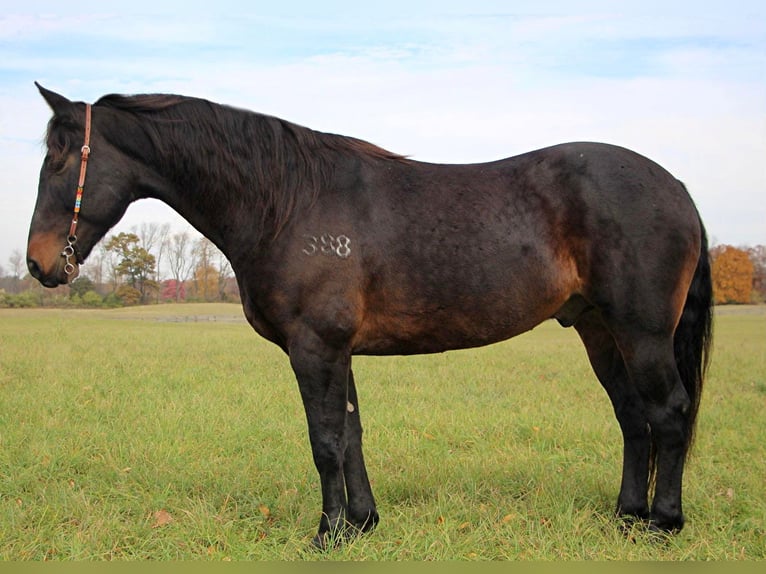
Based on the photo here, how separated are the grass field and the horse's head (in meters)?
1.77

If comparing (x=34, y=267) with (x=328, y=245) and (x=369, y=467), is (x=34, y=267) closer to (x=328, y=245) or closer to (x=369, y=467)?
(x=328, y=245)

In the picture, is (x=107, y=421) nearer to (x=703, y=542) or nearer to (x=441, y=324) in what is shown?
(x=441, y=324)

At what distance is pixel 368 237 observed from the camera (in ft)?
13.8

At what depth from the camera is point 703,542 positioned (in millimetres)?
4238

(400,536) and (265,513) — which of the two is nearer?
(400,536)

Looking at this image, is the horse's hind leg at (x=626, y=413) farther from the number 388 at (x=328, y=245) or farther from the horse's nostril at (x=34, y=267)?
the horse's nostril at (x=34, y=267)

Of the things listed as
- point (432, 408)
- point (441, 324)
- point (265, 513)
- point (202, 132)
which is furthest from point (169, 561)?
point (432, 408)

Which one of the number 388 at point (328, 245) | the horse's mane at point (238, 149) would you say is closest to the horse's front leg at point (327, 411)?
the number 388 at point (328, 245)

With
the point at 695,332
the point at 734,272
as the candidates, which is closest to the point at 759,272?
the point at 734,272

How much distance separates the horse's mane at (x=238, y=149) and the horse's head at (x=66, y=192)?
0.68 feet

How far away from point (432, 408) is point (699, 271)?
4466 millimetres

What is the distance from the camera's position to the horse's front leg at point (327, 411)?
13.3 ft

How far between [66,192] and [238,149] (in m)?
1.08

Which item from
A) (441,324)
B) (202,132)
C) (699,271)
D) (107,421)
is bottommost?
(107,421)
